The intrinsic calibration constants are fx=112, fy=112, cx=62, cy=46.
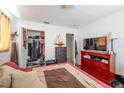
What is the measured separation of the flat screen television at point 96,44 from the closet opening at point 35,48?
1.35 m

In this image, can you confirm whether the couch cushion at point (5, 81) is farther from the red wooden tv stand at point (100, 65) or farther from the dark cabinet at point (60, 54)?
the dark cabinet at point (60, 54)

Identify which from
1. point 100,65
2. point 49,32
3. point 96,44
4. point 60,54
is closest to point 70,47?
point 60,54

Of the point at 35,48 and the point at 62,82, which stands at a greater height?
the point at 35,48

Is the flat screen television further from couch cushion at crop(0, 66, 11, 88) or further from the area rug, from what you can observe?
couch cushion at crop(0, 66, 11, 88)

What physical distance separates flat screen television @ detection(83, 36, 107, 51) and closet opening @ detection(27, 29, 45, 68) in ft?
4.43

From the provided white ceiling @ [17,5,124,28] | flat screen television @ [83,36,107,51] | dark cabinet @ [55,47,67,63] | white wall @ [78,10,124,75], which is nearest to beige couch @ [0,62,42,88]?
white ceiling @ [17,5,124,28]

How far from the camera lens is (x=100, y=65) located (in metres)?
2.63

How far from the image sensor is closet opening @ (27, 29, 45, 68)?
325cm

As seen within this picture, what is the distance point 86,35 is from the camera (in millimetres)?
3713

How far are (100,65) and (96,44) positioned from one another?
24.7 inches

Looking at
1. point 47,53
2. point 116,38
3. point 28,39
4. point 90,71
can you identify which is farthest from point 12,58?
point 116,38

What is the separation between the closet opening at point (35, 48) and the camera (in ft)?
10.6

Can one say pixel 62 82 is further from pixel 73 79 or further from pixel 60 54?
pixel 60 54
